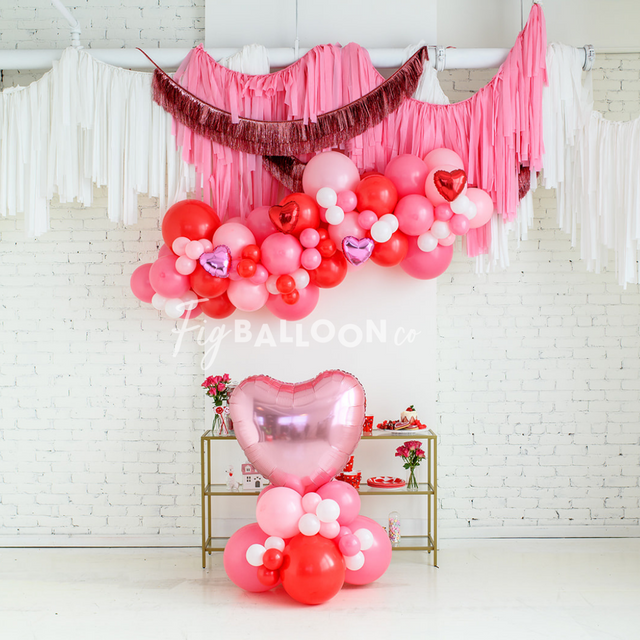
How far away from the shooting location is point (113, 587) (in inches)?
113

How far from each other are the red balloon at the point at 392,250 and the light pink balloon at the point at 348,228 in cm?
11

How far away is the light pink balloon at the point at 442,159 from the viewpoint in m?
2.92

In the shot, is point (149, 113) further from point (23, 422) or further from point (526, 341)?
point (526, 341)

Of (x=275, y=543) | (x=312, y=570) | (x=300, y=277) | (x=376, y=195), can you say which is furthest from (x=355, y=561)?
(x=376, y=195)

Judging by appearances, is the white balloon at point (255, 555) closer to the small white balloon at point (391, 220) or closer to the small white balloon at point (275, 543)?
the small white balloon at point (275, 543)

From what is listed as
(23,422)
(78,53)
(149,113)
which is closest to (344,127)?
(149,113)

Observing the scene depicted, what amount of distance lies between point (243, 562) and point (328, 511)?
0.47 meters

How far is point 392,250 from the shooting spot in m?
2.90

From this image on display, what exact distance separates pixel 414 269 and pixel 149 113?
156 cm

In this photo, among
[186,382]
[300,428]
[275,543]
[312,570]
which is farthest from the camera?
[186,382]

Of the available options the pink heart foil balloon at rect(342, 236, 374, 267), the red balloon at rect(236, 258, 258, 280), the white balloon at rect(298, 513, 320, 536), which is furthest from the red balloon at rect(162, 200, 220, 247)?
the white balloon at rect(298, 513, 320, 536)

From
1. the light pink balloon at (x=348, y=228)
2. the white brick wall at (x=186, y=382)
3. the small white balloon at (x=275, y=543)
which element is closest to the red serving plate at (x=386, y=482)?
the white brick wall at (x=186, y=382)

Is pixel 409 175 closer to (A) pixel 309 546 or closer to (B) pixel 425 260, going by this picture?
(B) pixel 425 260

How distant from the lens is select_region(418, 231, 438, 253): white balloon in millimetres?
2906
